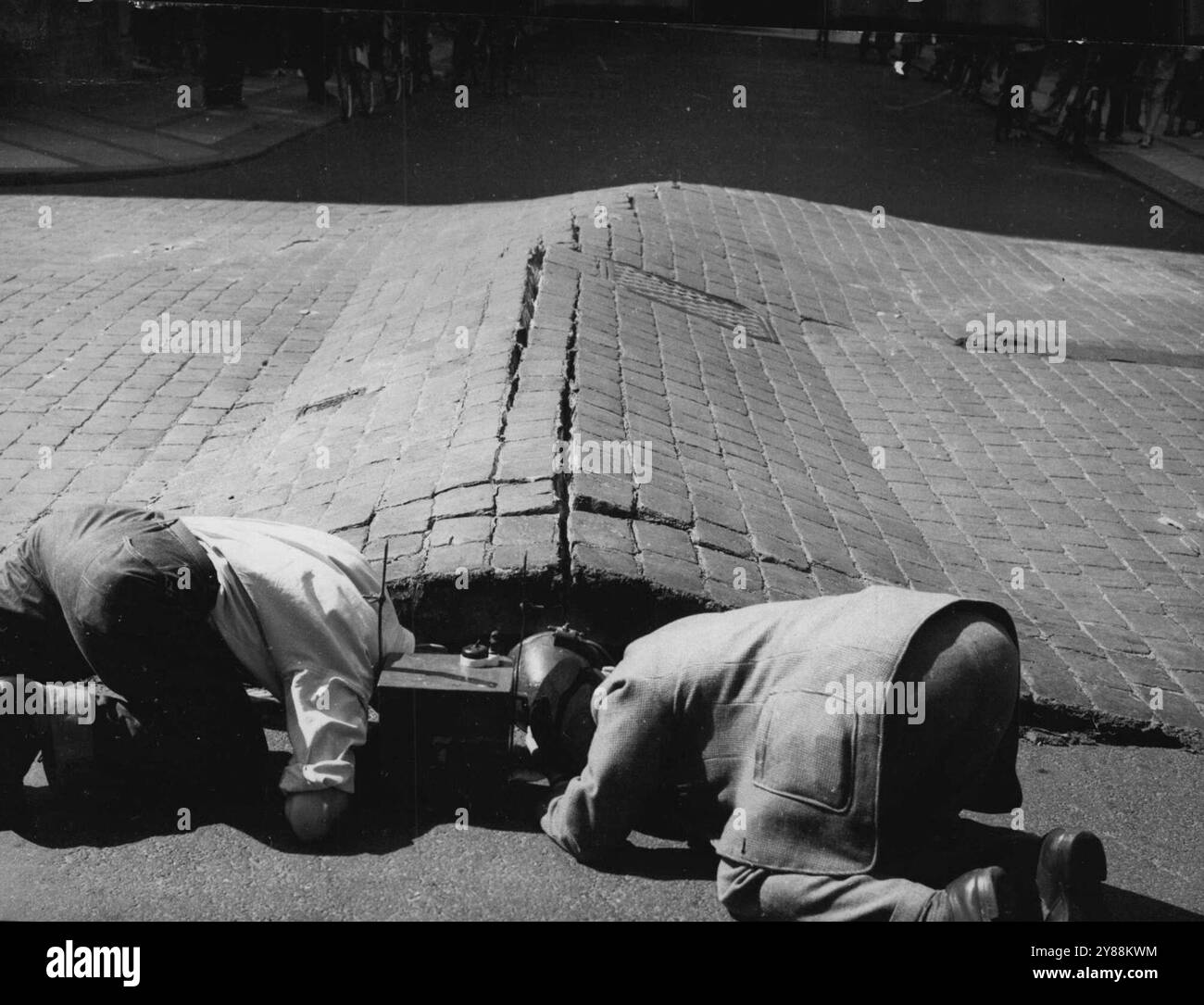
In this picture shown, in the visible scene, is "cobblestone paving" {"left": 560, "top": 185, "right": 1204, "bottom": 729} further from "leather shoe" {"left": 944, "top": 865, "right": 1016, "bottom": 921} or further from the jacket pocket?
"leather shoe" {"left": 944, "top": 865, "right": 1016, "bottom": 921}

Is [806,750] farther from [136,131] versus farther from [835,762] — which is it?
[136,131]

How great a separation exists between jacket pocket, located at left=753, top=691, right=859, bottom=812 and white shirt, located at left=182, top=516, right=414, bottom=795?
117cm

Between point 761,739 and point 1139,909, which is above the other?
point 761,739

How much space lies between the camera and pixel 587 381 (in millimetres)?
6430

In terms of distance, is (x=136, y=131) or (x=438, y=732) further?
(x=136, y=131)

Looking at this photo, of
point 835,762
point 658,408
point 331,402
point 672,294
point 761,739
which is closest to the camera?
point 835,762

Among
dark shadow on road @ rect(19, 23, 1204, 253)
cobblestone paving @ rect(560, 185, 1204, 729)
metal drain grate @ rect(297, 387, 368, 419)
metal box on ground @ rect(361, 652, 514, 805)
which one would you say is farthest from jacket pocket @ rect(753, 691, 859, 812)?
dark shadow on road @ rect(19, 23, 1204, 253)

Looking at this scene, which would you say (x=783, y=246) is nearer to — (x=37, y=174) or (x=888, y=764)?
(x=37, y=174)

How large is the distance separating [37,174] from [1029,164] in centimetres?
1218

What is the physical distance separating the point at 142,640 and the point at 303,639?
434mm

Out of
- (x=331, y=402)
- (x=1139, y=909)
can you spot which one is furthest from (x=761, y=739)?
(x=331, y=402)

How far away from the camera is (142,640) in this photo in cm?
375

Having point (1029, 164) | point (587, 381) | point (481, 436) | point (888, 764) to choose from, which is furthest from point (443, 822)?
point (1029, 164)

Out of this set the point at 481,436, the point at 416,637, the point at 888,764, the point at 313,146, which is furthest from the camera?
the point at 313,146
